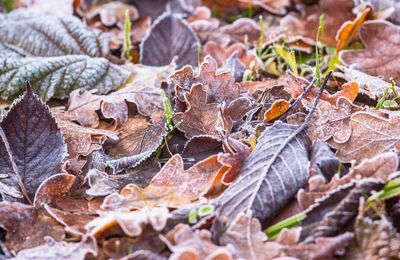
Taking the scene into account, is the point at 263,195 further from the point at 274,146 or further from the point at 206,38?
the point at 206,38

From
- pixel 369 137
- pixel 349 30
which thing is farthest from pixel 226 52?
pixel 369 137

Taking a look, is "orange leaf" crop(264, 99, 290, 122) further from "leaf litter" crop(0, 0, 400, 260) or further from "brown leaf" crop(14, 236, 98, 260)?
"brown leaf" crop(14, 236, 98, 260)

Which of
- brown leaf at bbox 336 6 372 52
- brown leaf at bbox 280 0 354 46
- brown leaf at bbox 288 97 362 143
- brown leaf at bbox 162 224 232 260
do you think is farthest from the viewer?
brown leaf at bbox 280 0 354 46

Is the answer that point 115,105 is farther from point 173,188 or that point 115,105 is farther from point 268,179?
point 268,179

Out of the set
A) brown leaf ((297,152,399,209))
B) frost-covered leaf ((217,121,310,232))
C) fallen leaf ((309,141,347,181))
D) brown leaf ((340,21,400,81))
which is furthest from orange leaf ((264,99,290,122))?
brown leaf ((340,21,400,81))

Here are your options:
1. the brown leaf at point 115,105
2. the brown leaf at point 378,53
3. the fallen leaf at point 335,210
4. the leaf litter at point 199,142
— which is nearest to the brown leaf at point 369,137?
the leaf litter at point 199,142
